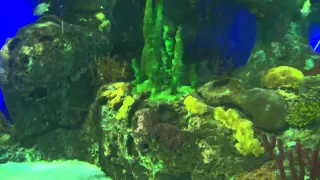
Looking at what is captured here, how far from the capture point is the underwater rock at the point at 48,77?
6512 mm

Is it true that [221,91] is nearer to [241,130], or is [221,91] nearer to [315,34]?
[241,130]

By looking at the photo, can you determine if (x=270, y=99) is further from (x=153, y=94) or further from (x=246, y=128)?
(x=153, y=94)

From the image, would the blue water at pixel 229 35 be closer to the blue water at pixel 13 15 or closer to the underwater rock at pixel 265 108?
the underwater rock at pixel 265 108

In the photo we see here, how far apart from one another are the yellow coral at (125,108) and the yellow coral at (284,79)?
2509 millimetres

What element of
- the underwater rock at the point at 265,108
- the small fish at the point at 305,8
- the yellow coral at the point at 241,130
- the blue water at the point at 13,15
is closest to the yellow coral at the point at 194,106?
the yellow coral at the point at 241,130

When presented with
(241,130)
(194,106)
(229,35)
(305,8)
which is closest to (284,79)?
(241,130)

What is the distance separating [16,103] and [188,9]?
4476mm

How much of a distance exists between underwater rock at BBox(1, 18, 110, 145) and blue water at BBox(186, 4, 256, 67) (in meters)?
2.58

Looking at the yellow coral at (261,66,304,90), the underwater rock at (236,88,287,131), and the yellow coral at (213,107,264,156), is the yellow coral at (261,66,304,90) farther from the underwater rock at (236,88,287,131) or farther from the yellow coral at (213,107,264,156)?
the yellow coral at (213,107,264,156)

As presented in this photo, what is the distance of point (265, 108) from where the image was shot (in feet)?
15.2

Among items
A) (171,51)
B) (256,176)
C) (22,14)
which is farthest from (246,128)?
(22,14)

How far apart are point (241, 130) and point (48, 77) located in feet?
13.7

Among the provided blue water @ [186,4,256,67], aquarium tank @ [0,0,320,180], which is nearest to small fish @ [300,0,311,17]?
aquarium tank @ [0,0,320,180]

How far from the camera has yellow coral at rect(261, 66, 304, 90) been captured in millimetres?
5248
